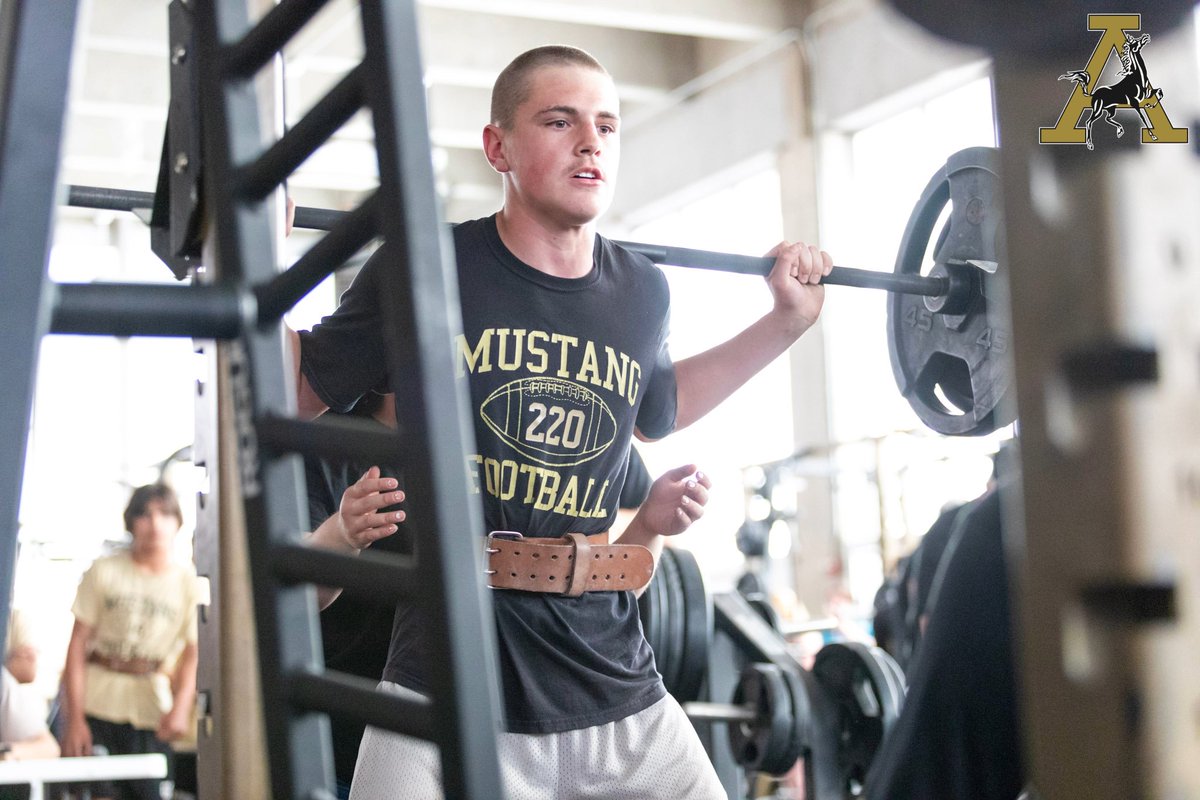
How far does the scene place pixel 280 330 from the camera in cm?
79

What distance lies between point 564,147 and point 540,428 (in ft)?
1.21

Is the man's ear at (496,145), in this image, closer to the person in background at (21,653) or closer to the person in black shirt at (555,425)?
the person in black shirt at (555,425)

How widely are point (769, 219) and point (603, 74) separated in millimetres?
9155

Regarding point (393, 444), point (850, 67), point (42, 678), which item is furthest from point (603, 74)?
point (42, 678)

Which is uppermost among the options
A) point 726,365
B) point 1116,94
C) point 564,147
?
point 564,147

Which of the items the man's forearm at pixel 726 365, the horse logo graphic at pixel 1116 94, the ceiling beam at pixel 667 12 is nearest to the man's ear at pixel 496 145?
the man's forearm at pixel 726 365

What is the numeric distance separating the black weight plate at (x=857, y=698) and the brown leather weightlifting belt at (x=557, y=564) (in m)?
1.75

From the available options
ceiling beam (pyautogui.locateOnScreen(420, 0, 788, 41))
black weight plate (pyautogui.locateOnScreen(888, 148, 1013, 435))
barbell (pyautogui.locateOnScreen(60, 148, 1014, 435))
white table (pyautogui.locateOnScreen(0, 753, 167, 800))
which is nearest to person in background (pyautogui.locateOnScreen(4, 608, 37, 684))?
white table (pyautogui.locateOnScreen(0, 753, 167, 800))

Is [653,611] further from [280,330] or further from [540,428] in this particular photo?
[280,330]

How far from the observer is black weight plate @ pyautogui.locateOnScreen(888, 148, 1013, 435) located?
2.16m

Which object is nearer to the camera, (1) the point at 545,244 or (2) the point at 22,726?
(1) the point at 545,244

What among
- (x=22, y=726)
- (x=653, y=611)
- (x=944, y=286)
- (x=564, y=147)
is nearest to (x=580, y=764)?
(x=564, y=147)

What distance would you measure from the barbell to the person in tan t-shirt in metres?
2.47

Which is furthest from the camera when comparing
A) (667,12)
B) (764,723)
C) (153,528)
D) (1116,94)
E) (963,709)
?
(667,12)
